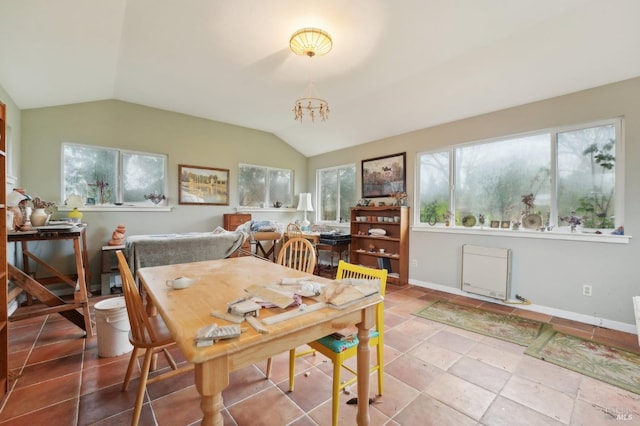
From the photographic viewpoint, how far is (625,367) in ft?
6.73

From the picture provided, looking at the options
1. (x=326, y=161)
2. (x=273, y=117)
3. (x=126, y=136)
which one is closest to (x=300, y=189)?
(x=326, y=161)

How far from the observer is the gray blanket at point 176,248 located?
317 centimetres

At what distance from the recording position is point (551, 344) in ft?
7.91

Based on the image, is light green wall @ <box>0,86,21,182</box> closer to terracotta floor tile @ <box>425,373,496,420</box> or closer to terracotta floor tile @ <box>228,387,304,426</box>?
terracotta floor tile @ <box>228,387,304,426</box>

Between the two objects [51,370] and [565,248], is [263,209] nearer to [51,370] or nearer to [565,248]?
[51,370]

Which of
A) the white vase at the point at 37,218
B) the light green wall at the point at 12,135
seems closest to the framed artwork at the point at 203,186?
the light green wall at the point at 12,135

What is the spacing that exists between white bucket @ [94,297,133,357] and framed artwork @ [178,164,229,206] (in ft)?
9.28

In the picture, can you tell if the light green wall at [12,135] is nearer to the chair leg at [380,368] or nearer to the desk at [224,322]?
the desk at [224,322]

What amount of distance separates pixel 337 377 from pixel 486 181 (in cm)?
339

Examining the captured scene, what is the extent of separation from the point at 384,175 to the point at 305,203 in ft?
6.33

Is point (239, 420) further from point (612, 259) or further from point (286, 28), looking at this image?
point (612, 259)

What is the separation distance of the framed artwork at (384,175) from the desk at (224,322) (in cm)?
322

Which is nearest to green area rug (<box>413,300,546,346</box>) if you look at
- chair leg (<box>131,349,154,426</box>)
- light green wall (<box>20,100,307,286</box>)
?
chair leg (<box>131,349,154,426</box>)

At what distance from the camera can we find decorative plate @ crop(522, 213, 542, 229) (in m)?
3.20
